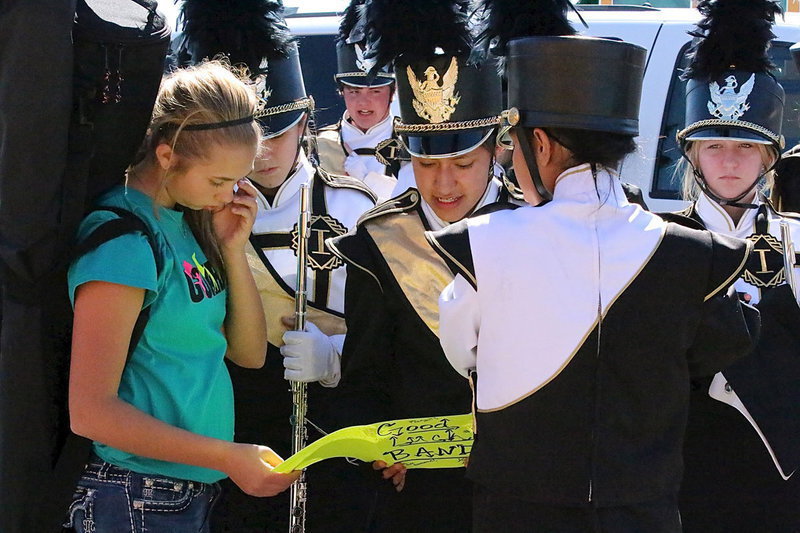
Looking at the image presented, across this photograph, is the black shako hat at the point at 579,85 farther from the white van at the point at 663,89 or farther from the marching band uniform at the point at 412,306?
the white van at the point at 663,89

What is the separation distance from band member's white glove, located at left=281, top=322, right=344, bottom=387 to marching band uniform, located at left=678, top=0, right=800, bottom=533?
1.07m

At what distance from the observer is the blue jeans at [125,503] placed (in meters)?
2.06

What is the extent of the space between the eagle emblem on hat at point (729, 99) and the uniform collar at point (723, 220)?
0.95ft

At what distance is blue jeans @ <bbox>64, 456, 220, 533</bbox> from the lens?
2064 millimetres

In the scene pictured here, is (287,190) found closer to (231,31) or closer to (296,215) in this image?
(296,215)

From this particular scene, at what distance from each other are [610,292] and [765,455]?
4.69 ft

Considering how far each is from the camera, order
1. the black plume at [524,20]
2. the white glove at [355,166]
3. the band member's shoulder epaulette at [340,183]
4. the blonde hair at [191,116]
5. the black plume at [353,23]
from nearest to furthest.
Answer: the blonde hair at [191,116] < the black plume at [524,20] < the black plume at [353,23] < the band member's shoulder epaulette at [340,183] < the white glove at [355,166]

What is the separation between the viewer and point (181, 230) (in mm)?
2295

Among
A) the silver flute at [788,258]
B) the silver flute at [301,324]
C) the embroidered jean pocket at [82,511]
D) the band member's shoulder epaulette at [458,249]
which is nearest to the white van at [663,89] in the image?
the silver flute at [788,258]

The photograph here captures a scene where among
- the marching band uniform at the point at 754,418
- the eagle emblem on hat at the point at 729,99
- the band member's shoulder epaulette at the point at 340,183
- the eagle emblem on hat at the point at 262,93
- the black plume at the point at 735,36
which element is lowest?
the marching band uniform at the point at 754,418

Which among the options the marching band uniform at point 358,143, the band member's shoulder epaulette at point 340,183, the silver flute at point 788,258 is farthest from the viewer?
the marching band uniform at point 358,143

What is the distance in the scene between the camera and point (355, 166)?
5.93 m

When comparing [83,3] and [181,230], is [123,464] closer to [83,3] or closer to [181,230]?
[181,230]

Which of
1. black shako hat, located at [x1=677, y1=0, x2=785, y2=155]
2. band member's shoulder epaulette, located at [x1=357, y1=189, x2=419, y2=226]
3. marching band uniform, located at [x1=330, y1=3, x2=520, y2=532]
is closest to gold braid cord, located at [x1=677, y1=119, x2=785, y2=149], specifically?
black shako hat, located at [x1=677, y1=0, x2=785, y2=155]
